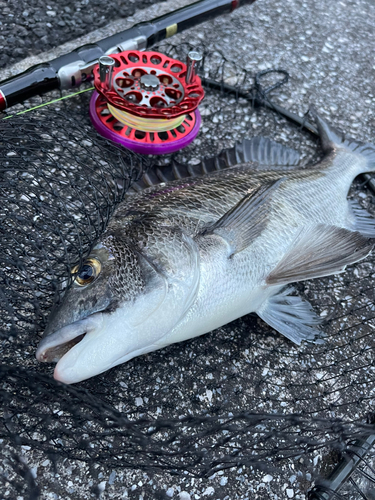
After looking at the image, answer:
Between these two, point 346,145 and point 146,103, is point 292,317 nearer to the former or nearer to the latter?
point 346,145

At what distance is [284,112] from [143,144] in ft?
4.45

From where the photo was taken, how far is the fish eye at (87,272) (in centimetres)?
181

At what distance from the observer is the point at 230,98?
3.71 metres

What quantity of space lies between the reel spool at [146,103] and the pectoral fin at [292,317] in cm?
123

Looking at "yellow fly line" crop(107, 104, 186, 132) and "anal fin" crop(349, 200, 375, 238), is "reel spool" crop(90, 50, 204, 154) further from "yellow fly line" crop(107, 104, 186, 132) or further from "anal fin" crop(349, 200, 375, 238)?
"anal fin" crop(349, 200, 375, 238)

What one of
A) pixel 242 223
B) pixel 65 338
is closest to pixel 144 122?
pixel 242 223

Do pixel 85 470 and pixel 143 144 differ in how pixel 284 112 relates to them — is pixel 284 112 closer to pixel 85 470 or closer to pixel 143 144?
pixel 143 144

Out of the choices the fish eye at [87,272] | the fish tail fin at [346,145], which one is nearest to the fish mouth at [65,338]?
the fish eye at [87,272]

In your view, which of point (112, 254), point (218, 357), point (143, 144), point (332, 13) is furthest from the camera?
point (332, 13)

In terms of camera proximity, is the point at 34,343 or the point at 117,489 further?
the point at 34,343

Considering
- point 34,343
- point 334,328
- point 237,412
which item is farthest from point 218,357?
point 34,343

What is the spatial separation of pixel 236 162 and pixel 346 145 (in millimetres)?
874

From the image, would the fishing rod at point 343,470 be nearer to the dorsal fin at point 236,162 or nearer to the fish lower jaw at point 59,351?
the fish lower jaw at point 59,351

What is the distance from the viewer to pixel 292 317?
8.01 ft
